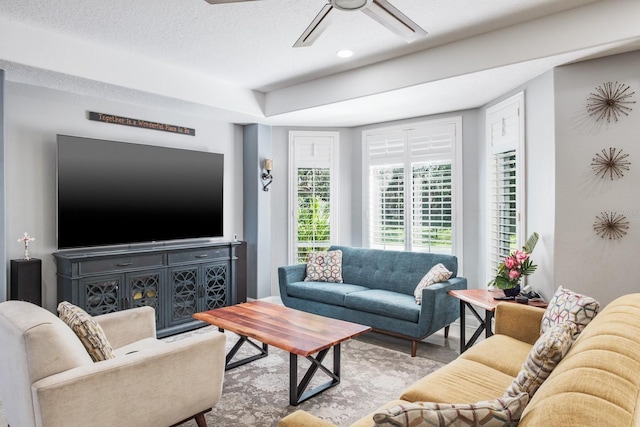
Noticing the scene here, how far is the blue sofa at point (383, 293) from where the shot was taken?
12.2 feet

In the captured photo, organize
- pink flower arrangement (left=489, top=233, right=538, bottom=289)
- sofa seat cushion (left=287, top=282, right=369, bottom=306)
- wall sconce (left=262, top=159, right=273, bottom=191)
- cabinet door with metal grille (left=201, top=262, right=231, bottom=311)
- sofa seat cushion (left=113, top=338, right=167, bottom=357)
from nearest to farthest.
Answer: sofa seat cushion (left=113, top=338, right=167, bottom=357)
pink flower arrangement (left=489, top=233, right=538, bottom=289)
sofa seat cushion (left=287, top=282, right=369, bottom=306)
cabinet door with metal grille (left=201, top=262, right=231, bottom=311)
wall sconce (left=262, top=159, right=273, bottom=191)

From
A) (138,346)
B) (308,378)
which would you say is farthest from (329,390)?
(138,346)

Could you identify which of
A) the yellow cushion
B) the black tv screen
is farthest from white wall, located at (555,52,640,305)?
the black tv screen

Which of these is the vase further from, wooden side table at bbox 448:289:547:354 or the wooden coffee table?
the wooden coffee table

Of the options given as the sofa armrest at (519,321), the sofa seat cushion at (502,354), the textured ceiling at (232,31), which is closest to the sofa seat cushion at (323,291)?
the sofa armrest at (519,321)

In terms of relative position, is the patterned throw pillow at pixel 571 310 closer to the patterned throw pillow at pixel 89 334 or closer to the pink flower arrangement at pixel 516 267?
the pink flower arrangement at pixel 516 267

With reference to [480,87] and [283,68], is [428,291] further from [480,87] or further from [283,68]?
[283,68]

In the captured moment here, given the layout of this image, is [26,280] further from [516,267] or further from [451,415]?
[516,267]

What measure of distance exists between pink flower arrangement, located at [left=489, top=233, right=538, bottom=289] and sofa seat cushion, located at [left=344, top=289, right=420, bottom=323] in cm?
79

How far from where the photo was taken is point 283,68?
13.6 ft

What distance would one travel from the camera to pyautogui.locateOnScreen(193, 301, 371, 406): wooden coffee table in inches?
110

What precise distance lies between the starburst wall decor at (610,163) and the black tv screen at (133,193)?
395 centimetres

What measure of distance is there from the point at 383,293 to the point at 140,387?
9.08ft

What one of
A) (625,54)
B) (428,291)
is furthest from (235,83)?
(625,54)
